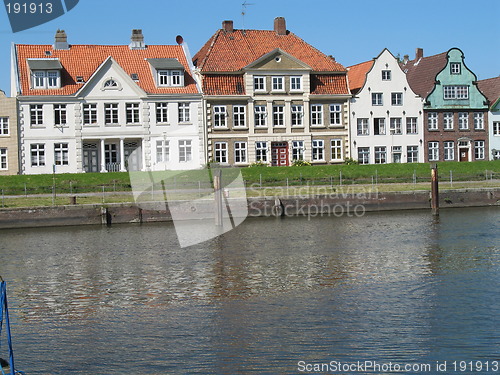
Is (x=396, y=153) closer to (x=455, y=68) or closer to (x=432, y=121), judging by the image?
(x=432, y=121)

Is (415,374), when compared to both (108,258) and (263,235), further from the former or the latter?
(263,235)

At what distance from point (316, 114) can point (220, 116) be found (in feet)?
25.6

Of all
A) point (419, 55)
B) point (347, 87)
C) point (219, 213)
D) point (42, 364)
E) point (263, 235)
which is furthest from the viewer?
point (419, 55)

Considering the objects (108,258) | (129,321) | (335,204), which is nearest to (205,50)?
(335,204)

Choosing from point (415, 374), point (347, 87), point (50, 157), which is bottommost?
point (415, 374)

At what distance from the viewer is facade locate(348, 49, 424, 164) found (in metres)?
63.3

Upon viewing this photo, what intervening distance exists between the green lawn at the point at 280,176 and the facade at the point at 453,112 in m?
6.18

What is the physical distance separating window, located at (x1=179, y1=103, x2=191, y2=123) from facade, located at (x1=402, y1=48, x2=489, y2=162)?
19.7 meters

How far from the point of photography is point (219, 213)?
140ft

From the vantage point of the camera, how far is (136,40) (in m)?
63.0

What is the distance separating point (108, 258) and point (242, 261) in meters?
5.95

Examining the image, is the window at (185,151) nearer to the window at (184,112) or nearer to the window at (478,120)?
the window at (184,112)

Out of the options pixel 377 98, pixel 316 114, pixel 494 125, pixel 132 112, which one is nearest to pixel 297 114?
pixel 316 114

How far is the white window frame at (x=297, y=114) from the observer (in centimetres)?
6191
